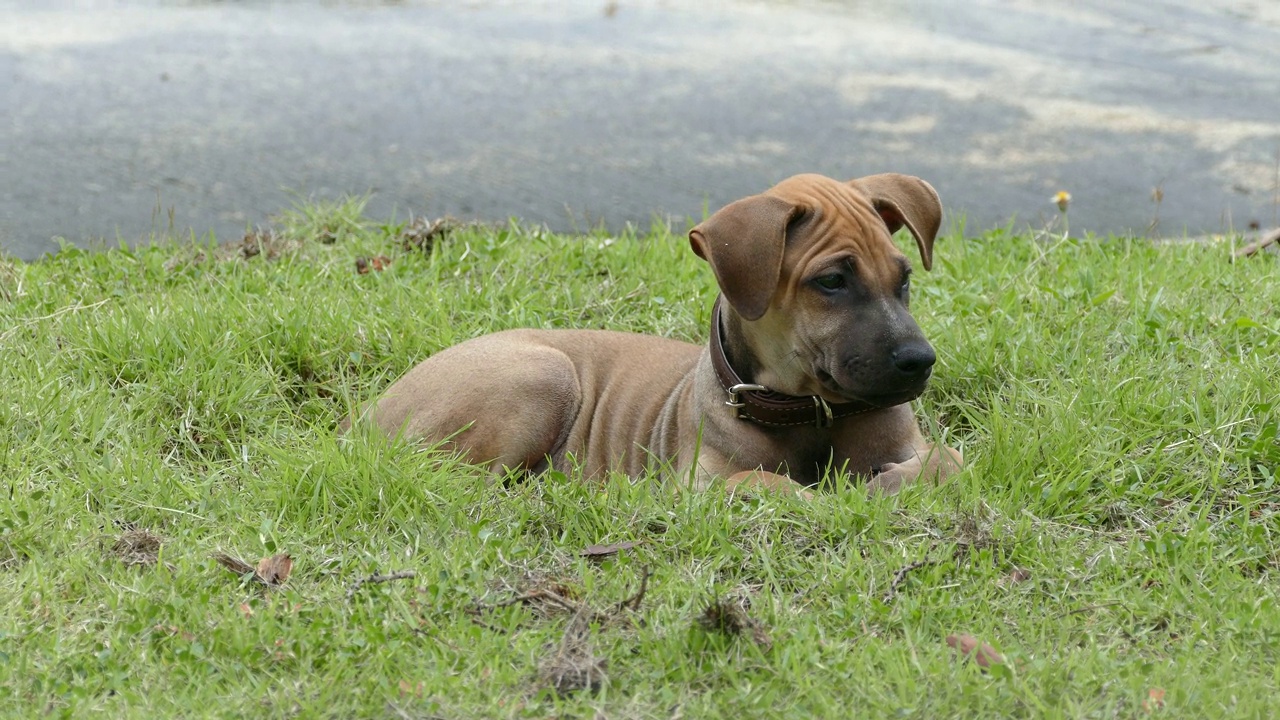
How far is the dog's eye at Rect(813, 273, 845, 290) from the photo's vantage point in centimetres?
421

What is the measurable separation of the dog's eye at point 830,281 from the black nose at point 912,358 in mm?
310

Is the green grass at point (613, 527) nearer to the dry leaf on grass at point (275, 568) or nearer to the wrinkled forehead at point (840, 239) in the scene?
the dry leaf on grass at point (275, 568)

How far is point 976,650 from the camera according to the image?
10.6 ft

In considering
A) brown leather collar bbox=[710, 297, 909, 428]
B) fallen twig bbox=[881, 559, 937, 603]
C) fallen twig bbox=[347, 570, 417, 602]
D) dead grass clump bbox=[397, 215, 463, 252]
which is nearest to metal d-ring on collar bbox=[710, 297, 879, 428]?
brown leather collar bbox=[710, 297, 909, 428]

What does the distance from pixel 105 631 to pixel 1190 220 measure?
20.1ft

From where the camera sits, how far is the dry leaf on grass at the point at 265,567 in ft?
12.1

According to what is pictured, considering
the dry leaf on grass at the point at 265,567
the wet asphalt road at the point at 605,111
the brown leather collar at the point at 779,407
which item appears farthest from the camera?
the wet asphalt road at the point at 605,111

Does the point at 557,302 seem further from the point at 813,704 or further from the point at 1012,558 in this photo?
the point at 813,704

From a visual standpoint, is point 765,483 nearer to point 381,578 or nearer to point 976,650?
point 976,650

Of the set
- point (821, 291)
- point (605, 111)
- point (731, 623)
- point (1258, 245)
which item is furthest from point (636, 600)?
point (605, 111)

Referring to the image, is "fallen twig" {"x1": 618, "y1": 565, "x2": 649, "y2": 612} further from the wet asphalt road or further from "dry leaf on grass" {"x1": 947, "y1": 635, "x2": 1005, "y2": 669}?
the wet asphalt road

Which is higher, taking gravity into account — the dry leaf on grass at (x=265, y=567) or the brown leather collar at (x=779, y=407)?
the brown leather collar at (x=779, y=407)

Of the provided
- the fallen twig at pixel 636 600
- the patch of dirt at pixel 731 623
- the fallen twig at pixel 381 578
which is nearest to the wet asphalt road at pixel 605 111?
the fallen twig at pixel 381 578

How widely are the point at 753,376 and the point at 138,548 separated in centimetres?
193
